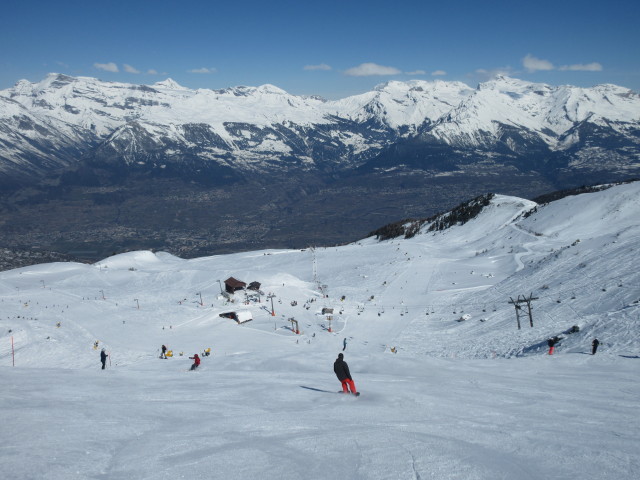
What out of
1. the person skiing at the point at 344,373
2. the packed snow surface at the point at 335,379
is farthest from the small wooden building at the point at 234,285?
the person skiing at the point at 344,373

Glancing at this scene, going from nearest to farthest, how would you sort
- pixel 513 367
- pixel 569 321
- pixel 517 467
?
1. pixel 517 467
2. pixel 513 367
3. pixel 569 321

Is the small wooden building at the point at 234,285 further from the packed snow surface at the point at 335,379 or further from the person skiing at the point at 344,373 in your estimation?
the person skiing at the point at 344,373

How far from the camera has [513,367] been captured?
67.4 feet

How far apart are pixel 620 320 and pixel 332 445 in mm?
20880

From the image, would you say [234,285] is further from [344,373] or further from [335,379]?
[344,373]

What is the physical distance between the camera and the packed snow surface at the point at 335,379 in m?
8.83

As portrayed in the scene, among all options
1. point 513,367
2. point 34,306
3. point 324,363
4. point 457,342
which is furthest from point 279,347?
point 34,306

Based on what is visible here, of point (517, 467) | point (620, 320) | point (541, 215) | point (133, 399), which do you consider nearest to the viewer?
point (517, 467)

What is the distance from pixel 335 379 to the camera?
64.3 ft

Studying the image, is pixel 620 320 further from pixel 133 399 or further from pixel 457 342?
pixel 133 399

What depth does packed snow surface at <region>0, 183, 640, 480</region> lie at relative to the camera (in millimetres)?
8828

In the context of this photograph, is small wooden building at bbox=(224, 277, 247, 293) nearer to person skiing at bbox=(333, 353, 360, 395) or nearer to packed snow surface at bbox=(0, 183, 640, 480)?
packed snow surface at bbox=(0, 183, 640, 480)

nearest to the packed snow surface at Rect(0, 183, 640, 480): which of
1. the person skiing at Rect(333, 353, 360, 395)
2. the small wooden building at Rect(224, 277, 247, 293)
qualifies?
the person skiing at Rect(333, 353, 360, 395)

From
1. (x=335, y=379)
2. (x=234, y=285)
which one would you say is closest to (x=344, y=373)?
(x=335, y=379)
